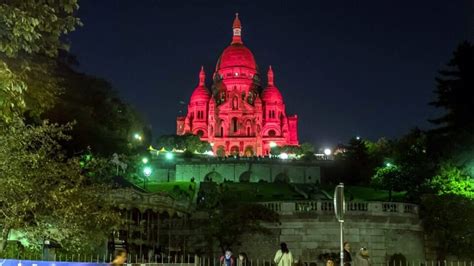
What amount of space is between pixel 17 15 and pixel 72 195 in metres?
9.06

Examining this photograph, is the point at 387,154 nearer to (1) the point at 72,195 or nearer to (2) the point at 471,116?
(2) the point at 471,116

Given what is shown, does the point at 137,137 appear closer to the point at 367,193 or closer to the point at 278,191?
the point at 278,191

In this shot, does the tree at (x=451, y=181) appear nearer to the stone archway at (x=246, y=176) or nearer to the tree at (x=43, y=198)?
the tree at (x=43, y=198)

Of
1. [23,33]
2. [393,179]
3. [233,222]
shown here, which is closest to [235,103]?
[393,179]

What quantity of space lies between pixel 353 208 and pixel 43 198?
19.6 meters

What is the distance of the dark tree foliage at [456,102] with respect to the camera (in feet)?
138

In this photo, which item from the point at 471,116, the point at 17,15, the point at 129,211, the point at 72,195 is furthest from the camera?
the point at 471,116

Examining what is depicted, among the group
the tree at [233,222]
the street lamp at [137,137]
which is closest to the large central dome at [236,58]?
the street lamp at [137,137]

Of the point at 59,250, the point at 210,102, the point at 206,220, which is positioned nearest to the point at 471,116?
the point at 206,220

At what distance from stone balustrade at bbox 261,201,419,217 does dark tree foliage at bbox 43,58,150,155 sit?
12294mm

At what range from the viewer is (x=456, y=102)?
43.8 meters

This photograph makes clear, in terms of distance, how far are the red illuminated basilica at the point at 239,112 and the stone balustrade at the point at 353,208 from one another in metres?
67.3

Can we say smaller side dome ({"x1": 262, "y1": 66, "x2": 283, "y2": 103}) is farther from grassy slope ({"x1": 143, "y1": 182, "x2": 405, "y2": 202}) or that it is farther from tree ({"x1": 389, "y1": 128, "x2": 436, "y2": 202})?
tree ({"x1": 389, "y1": 128, "x2": 436, "y2": 202})

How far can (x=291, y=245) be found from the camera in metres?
33.3
